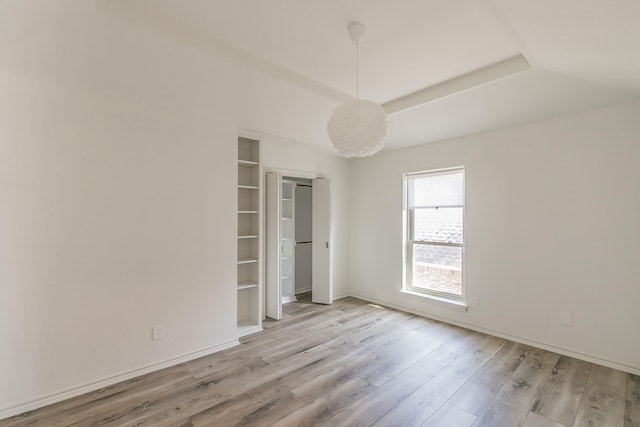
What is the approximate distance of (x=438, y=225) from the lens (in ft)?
13.6

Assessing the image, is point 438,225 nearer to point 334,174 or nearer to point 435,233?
point 435,233

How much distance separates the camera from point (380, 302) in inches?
187

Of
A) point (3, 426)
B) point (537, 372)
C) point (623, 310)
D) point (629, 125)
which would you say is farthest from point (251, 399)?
point (629, 125)

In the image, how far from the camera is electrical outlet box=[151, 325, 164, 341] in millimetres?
2717

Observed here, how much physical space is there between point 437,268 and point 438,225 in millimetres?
627

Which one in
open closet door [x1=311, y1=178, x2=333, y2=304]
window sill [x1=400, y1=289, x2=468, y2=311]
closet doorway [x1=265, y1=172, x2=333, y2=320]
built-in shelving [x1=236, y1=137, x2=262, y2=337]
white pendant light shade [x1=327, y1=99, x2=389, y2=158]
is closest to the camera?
white pendant light shade [x1=327, y1=99, x2=389, y2=158]

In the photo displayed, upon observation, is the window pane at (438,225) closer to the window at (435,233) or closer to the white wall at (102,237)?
the window at (435,233)

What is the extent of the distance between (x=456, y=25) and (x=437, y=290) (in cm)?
335

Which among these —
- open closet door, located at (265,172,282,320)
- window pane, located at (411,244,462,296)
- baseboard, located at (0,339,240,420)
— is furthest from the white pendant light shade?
window pane, located at (411,244,462,296)

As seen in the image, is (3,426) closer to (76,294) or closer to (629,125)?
(76,294)

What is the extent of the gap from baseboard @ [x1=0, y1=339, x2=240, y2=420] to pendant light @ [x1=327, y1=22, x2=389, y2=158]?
2.59 metres

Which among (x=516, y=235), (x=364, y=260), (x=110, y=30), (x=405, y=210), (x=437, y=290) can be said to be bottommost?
(x=437, y=290)

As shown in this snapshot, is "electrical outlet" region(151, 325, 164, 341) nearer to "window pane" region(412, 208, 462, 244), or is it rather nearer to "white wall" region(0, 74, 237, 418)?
"white wall" region(0, 74, 237, 418)

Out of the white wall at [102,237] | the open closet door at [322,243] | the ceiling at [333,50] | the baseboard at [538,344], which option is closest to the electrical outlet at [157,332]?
the white wall at [102,237]
